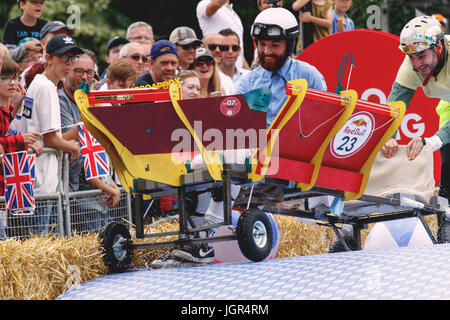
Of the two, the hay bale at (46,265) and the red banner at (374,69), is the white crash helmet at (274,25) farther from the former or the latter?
the red banner at (374,69)

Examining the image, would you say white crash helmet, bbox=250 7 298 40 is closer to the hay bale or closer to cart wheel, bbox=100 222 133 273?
cart wheel, bbox=100 222 133 273

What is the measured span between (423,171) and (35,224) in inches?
127

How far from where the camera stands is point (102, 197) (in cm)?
737

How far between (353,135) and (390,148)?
76 cm

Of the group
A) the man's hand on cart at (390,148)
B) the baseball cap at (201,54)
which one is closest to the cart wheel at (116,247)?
the man's hand on cart at (390,148)

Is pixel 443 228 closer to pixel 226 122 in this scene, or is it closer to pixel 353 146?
pixel 353 146

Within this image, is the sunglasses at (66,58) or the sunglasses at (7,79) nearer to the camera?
the sunglasses at (7,79)

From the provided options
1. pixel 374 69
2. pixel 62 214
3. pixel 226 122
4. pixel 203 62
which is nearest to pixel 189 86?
pixel 203 62

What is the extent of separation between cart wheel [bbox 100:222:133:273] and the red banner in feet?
11.2

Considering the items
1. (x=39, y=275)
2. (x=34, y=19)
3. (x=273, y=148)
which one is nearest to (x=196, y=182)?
(x=273, y=148)

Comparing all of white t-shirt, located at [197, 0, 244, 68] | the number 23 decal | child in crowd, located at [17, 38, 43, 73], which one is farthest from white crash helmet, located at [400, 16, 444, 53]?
white t-shirt, located at [197, 0, 244, 68]

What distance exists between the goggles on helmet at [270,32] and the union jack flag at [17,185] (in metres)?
1.99

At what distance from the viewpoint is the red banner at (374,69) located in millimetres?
8633
